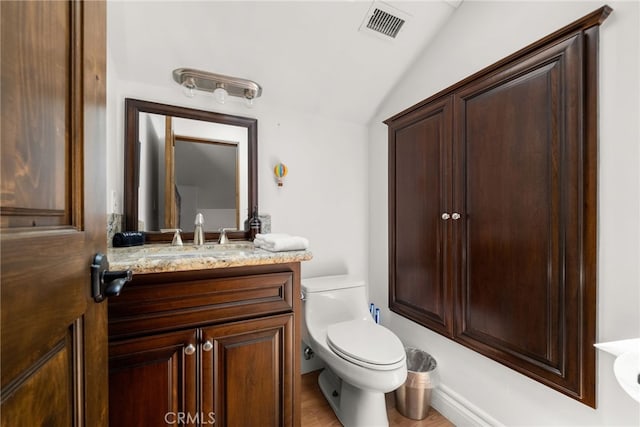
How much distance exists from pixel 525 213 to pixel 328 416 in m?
1.43

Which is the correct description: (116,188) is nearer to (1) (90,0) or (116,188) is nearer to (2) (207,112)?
(2) (207,112)

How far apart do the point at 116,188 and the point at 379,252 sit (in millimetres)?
1665

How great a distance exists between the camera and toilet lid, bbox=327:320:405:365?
1.19 meters

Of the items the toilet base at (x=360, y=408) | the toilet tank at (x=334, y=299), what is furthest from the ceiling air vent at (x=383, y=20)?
the toilet base at (x=360, y=408)

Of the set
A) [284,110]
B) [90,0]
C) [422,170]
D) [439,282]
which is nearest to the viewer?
[90,0]

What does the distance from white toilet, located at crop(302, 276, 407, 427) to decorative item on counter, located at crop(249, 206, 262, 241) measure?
17.6 inches

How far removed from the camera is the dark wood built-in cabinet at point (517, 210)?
3.10ft

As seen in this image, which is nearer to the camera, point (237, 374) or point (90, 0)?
point (90, 0)

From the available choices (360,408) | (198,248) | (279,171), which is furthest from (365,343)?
(279,171)

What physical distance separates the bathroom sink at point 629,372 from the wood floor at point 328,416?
0.97 m

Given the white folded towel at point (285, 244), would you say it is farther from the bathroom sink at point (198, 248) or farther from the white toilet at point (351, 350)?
the white toilet at point (351, 350)

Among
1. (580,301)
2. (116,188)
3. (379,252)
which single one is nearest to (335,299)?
(379,252)

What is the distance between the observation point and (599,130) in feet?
3.05

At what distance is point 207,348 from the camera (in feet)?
2.99
